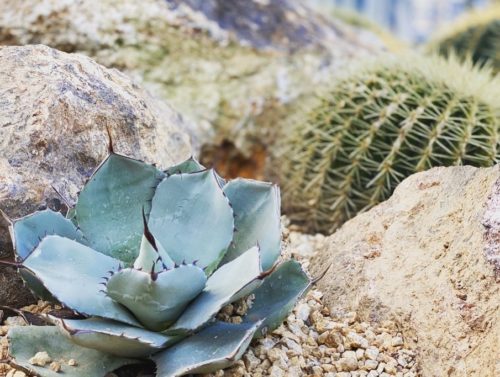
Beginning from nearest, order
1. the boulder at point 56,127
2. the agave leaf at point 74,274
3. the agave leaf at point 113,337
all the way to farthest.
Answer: the agave leaf at point 113,337, the agave leaf at point 74,274, the boulder at point 56,127

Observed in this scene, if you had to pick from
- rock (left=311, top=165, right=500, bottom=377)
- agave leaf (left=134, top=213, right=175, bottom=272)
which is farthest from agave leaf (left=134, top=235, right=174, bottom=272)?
rock (left=311, top=165, right=500, bottom=377)

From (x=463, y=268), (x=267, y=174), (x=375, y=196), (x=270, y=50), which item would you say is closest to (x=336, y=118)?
(x=375, y=196)

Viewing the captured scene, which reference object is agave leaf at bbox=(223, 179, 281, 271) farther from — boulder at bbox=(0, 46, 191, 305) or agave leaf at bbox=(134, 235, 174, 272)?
boulder at bbox=(0, 46, 191, 305)

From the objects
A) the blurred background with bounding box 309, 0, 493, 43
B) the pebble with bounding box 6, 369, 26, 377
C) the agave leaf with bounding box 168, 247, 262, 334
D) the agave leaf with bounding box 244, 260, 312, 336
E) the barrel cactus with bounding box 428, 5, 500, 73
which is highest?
the agave leaf with bounding box 168, 247, 262, 334

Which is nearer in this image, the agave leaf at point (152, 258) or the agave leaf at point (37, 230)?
→ the agave leaf at point (152, 258)

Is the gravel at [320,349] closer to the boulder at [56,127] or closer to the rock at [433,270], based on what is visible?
the rock at [433,270]

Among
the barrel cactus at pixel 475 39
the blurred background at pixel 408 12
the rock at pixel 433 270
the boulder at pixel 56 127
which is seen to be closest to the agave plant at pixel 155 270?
the boulder at pixel 56 127

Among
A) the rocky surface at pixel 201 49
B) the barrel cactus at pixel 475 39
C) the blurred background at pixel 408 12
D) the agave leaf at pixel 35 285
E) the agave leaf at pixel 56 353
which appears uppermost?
the agave leaf at pixel 35 285
